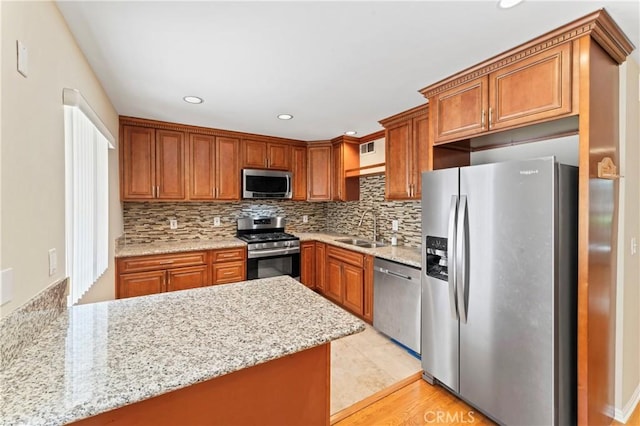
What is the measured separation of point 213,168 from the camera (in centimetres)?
362

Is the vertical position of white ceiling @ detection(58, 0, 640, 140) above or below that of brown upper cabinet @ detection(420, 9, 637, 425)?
above

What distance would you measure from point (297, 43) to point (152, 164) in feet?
8.02

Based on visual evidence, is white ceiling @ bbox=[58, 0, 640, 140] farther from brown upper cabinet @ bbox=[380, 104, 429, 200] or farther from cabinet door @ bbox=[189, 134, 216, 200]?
cabinet door @ bbox=[189, 134, 216, 200]

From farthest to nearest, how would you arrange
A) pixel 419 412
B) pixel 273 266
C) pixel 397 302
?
pixel 273 266, pixel 397 302, pixel 419 412

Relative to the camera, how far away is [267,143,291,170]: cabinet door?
13.2 ft

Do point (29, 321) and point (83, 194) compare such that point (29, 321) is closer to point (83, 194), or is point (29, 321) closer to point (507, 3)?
point (83, 194)

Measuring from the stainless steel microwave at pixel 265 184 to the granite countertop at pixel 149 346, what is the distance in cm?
A: 239

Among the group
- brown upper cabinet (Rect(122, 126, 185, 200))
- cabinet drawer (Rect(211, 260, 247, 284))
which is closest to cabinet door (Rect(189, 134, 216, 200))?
brown upper cabinet (Rect(122, 126, 185, 200))

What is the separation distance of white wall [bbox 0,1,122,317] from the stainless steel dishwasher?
7.78 ft

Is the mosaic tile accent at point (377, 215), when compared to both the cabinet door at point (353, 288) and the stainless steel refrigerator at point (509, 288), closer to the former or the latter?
the cabinet door at point (353, 288)

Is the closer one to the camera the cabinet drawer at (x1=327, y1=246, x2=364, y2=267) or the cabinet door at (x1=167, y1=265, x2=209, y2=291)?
the cabinet door at (x1=167, y1=265, x2=209, y2=291)

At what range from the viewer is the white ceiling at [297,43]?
4.54 feet

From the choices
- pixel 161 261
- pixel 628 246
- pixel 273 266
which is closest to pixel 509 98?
pixel 628 246

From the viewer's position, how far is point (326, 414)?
4.12 feet
